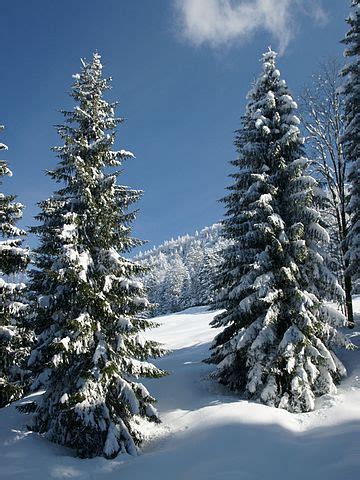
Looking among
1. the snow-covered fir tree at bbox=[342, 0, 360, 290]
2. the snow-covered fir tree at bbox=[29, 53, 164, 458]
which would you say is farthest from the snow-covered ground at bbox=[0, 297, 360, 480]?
the snow-covered fir tree at bbox=[342, 0, 360, 290]

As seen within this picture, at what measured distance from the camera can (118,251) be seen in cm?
1395

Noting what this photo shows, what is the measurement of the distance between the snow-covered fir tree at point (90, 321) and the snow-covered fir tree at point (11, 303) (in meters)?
1.36

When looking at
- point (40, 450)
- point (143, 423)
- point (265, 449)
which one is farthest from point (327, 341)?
point (40, 450)

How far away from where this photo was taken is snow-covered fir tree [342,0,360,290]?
55.6ft

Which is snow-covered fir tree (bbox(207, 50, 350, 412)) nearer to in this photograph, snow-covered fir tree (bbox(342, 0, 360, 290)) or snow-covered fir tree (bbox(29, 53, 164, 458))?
snow-covered fir tree (bbox(342, 0, 360, 290))

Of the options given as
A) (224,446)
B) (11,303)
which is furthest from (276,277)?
(11,303)

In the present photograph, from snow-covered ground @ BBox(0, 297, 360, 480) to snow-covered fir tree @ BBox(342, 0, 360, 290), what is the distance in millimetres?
5078

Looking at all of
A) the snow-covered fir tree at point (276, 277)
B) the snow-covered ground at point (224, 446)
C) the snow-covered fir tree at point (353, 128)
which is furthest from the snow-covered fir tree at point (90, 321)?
the snow-covered fir tree at point (353, 128)

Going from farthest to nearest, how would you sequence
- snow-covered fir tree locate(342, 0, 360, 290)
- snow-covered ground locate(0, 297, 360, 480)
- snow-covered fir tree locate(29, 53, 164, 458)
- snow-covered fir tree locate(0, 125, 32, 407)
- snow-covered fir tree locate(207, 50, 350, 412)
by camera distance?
1. snow-covered fir tree locate(342, 0, 360, 290)
2. snow-covered fir tree locate(0, 125, 32, 407)
3. snow-covered fir tree locate(207, 50, 350, 412)
4. snow-covered fir tree locate(29, 53, 164, 458)
5. snow-covered ground locate(0, 297, 360, 480)

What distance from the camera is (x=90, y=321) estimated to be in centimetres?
1166

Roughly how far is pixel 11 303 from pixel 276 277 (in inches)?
415

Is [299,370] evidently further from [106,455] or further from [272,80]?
[272,80]

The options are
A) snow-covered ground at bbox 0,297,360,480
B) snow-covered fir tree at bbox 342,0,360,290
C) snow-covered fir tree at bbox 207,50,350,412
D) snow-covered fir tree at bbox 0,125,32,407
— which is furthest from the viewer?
snow-covered fir tree at bbox 342,0,360,290

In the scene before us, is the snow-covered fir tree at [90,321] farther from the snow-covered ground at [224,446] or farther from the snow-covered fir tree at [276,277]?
the snow-covered fir tree at [276,277]
